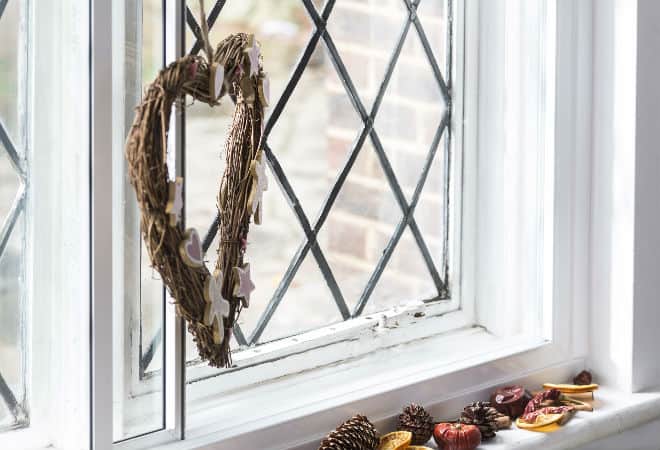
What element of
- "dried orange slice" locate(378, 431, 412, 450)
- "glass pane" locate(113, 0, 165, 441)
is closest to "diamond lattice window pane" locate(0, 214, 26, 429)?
"glass pane" locate(113, 0, 165, 441)

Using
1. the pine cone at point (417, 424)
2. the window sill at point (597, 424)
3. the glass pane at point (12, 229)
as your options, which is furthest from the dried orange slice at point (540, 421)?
the glass pane at point (12, 229)

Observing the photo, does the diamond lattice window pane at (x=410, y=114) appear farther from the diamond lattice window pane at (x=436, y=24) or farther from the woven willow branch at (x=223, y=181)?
the woven willow branch at (x=223, y=181)

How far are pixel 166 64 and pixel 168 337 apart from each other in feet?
0.92

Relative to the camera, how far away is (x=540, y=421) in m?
1.31

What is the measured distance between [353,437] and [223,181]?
0.33 meters

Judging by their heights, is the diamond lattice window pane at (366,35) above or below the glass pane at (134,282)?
above

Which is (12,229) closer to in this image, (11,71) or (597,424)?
(11,71)

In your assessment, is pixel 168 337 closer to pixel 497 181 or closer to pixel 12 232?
pixel 12 232

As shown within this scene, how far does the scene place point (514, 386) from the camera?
141 cm

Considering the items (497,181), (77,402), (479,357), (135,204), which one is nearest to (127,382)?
(77,402)

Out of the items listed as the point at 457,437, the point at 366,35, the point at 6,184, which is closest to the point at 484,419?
the point at 457,437

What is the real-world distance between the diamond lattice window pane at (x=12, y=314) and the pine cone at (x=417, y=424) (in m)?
0.46

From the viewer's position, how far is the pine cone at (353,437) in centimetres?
112

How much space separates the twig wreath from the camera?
0.91m
